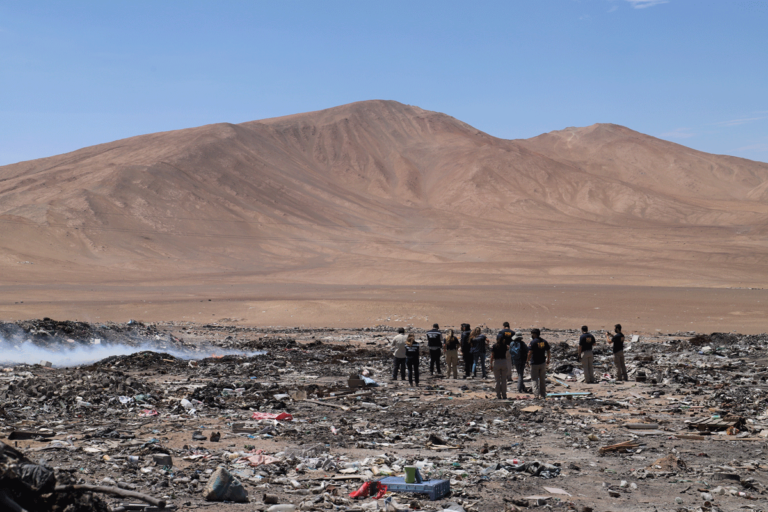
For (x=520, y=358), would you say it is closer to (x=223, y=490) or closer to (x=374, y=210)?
(x=223, y=490)

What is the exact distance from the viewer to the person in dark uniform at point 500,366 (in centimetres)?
1314

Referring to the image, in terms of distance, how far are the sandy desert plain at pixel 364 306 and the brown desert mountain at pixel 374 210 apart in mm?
505

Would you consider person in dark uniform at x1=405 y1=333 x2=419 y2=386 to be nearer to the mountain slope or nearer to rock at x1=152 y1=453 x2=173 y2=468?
rock at x1=152 y1=453 x2=173 y2=468

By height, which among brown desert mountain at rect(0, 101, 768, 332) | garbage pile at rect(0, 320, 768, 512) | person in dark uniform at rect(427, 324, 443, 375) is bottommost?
garbage pile at rect(0, 320, 768, 512)

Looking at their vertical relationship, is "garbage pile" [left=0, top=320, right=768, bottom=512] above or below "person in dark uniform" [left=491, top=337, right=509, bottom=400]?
below

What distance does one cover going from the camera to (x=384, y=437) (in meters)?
9.82

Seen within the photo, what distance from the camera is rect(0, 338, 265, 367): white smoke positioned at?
18.8 meters

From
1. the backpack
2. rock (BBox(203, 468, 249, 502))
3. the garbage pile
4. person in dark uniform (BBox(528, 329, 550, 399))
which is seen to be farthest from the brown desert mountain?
rock (BBox(203, 468, 249, 502))

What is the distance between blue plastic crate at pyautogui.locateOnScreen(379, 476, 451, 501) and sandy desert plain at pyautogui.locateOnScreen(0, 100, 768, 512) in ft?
0.83

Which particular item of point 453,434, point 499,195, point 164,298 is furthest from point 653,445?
point 499,195

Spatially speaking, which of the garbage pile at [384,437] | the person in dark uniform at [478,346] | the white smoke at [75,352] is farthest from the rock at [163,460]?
the white smoke at [75,352]

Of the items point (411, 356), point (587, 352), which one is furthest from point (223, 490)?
point (587, 352)

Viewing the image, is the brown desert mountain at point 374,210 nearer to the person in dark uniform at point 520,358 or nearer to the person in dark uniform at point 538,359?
the person in dark uniform at point 520,358

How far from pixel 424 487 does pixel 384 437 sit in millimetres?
2863
